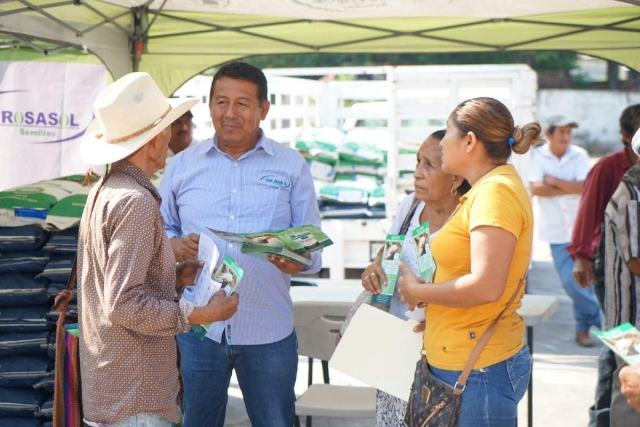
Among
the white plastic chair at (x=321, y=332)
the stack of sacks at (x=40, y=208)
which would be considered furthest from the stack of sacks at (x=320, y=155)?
the stack of sacks at (x=40, y=208)

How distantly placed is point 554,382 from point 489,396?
409 centimetres

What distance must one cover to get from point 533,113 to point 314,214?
20.5 ft

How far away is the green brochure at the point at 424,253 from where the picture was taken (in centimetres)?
279

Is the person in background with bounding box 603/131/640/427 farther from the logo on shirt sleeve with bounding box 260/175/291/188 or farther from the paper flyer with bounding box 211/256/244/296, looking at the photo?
the paper flyer with bounding box 211/256/244/296

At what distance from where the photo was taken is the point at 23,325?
4.17 m

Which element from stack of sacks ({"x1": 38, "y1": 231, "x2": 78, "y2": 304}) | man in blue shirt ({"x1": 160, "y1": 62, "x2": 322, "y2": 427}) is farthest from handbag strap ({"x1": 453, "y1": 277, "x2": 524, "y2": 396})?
stack of sacks ({"x1": 38, "y1": 231, "x2": 78, "y2": 304})

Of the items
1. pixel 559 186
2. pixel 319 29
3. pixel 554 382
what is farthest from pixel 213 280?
pixel 559 186

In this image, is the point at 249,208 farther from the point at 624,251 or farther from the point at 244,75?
the point at 624,251

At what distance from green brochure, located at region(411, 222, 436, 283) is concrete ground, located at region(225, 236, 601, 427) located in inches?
118

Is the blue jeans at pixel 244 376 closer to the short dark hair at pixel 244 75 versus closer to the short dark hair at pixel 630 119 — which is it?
the short dark hair at pixel 244 75

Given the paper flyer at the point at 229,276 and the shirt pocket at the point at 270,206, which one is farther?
the shirt pocket at the point at 270,206

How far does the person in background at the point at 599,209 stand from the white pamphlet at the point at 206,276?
8.87 ft

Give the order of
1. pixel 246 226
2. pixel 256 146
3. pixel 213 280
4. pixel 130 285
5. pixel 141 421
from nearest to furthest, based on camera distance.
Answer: pixel 130 285 < pixel 141 421 < pixel 213 280 < pixel 246 226 < pixel 256 146

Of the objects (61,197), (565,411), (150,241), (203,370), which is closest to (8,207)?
(61,197)
